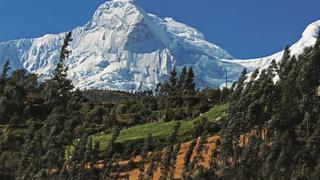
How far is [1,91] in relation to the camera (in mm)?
121438

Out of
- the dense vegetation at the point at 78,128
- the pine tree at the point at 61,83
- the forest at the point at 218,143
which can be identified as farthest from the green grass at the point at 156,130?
the pine tree at the point at 61,83

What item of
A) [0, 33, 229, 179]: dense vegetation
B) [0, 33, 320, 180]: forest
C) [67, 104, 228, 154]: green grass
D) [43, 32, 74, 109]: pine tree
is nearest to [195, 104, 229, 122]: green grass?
[67, 104, 228, 154]: green grass

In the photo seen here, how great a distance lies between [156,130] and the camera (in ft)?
397

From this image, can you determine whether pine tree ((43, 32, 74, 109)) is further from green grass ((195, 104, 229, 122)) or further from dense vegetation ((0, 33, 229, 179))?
green grass ((195, 104, 229, 122))

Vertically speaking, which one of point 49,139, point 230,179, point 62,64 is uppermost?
point 62,64

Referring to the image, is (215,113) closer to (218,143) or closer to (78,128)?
(218,143)

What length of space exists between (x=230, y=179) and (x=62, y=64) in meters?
23.9

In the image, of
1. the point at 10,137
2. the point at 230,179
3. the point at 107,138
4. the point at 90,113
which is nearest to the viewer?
the point at 230,179

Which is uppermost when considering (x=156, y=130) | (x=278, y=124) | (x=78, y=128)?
(x=156, y=130)

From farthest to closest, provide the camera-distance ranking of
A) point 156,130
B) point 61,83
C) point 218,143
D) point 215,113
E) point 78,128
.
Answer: point 215,113, point 156,130, point 78,128, point 218,143, point 61,83

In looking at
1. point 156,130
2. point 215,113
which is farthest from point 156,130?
point 215,113

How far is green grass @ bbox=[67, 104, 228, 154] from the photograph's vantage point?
11575 centimetres

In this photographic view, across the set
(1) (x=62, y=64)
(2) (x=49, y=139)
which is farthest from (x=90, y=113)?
(1) (x=62, y=64)

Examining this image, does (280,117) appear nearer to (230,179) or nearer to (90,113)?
(230,179)
